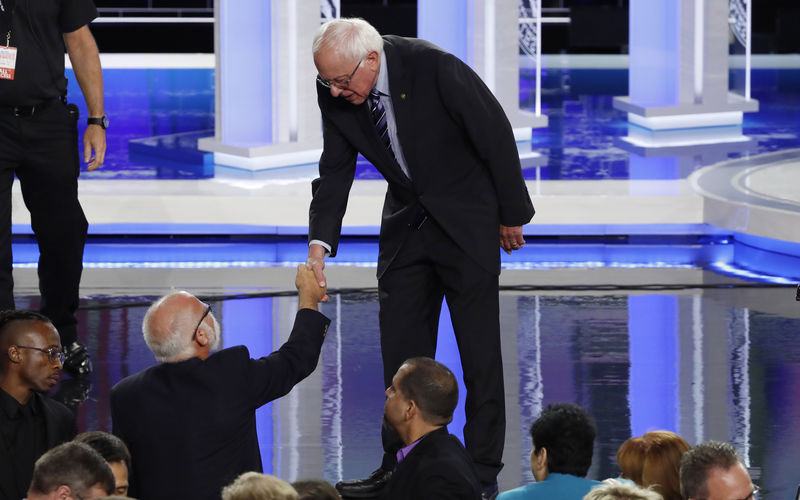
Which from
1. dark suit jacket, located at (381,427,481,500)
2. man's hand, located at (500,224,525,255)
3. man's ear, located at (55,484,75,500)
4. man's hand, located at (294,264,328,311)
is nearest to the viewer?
man's ear, located at (55,484,75,500)

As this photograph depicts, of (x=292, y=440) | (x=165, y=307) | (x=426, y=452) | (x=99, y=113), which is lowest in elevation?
(x=292, y=440)

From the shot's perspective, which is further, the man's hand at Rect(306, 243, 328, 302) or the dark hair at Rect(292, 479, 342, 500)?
the man's hand at Rect(306, 243, 328, 302)

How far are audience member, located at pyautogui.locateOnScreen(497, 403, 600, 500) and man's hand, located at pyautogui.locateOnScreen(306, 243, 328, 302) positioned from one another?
601 mm

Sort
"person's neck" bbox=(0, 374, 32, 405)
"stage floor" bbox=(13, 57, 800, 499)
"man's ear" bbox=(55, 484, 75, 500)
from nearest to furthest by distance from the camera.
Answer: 1. "man's ear" bbox=(55, 484, 75, 500)
2. "person's neck" bbox=(0, 374, 32, 405)
3. "stage floor" bbox=(13, 57, 800, 499)

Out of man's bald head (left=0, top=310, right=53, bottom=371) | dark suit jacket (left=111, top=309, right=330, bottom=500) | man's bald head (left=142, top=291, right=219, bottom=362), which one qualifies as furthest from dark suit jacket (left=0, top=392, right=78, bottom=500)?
man's bald head (left=142, top=291, right=219, bottom=362)

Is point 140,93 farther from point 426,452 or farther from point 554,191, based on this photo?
point 426,452

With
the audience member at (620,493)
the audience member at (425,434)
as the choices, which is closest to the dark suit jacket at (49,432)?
the audience member at (425,434)

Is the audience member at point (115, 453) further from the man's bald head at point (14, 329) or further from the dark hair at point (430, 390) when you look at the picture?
the man's bald head at point (14, 329)

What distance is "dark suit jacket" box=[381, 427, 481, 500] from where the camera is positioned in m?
2.48

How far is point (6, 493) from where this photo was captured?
289 cm

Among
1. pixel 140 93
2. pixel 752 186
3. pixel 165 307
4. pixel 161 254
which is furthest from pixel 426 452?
pixel 140 93

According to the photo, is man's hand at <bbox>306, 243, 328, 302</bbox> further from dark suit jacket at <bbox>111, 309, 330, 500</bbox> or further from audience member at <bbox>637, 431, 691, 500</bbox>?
audience member at <bbox>637, 431, 691, 500</bbox>

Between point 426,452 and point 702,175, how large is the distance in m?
5.33

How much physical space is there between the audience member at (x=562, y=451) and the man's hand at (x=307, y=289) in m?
0.54
